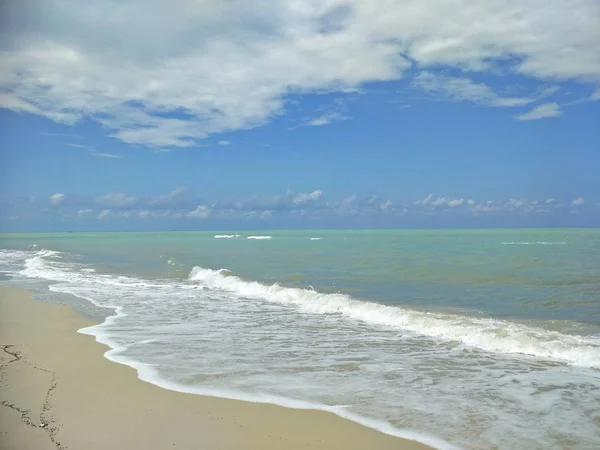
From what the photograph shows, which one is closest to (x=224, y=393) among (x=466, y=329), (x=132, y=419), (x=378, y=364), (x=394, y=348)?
(x=132, y=419)

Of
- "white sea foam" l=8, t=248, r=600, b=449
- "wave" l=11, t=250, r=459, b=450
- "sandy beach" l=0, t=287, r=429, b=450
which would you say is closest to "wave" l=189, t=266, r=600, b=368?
"white sea foam" l=8, t=248, r=600, b=449

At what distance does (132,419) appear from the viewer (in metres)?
5.96

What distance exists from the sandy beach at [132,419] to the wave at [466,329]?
211 inches

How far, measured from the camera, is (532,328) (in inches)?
440

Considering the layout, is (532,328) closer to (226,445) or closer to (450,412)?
(450,412)

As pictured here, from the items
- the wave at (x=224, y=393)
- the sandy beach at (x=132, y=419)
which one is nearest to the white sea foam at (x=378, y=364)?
the wave at (x=224, y=393)

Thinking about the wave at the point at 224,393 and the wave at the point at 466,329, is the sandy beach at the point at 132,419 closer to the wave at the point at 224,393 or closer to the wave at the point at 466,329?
the wave at the point at 224,393

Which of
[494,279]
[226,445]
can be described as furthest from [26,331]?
[494,279]

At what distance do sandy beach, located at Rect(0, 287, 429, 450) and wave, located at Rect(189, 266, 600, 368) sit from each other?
5.37 meters

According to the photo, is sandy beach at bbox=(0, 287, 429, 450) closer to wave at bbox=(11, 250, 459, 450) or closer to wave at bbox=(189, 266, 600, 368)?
wave at bbox=(11, 250, 459, 450)

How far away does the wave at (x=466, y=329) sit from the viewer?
935 centimetres

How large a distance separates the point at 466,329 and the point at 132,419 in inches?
310

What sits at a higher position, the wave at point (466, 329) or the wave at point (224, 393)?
the wave at point (466, 329)

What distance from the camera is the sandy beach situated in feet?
17.5
